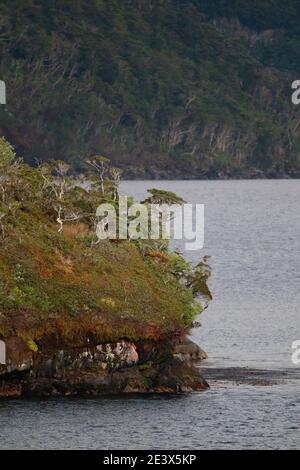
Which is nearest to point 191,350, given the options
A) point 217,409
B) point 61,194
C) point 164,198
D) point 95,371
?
point 164,198

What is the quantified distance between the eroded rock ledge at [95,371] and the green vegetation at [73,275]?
1.57 feet

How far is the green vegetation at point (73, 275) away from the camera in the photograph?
57.2 meters

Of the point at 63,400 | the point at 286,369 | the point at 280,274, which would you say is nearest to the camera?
the point at 63,400

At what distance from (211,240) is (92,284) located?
86580mm

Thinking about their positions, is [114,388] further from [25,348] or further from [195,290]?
[195,290]

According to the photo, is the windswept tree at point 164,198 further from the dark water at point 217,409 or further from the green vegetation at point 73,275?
the dark water at point 217,409

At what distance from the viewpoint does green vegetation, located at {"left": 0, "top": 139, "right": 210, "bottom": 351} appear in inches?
2250

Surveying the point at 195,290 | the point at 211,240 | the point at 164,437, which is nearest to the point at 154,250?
the point at 195,290

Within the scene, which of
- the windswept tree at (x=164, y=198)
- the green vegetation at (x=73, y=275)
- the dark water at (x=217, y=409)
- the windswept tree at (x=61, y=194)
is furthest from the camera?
the windswept tree at (x=164, y=198)

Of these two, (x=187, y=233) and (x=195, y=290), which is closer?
(x=195, y=290)

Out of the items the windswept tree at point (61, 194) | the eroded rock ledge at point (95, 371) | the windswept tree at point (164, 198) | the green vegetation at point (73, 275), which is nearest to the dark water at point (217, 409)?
the eroded rock ledge at point (95, 371)

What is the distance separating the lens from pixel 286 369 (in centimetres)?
6462

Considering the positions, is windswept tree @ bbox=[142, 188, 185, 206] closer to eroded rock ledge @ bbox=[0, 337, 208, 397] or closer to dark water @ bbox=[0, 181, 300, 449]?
dark water @ bbox=[0, 181, 300, 449]

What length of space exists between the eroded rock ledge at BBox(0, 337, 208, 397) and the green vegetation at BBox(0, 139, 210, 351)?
477 mm
